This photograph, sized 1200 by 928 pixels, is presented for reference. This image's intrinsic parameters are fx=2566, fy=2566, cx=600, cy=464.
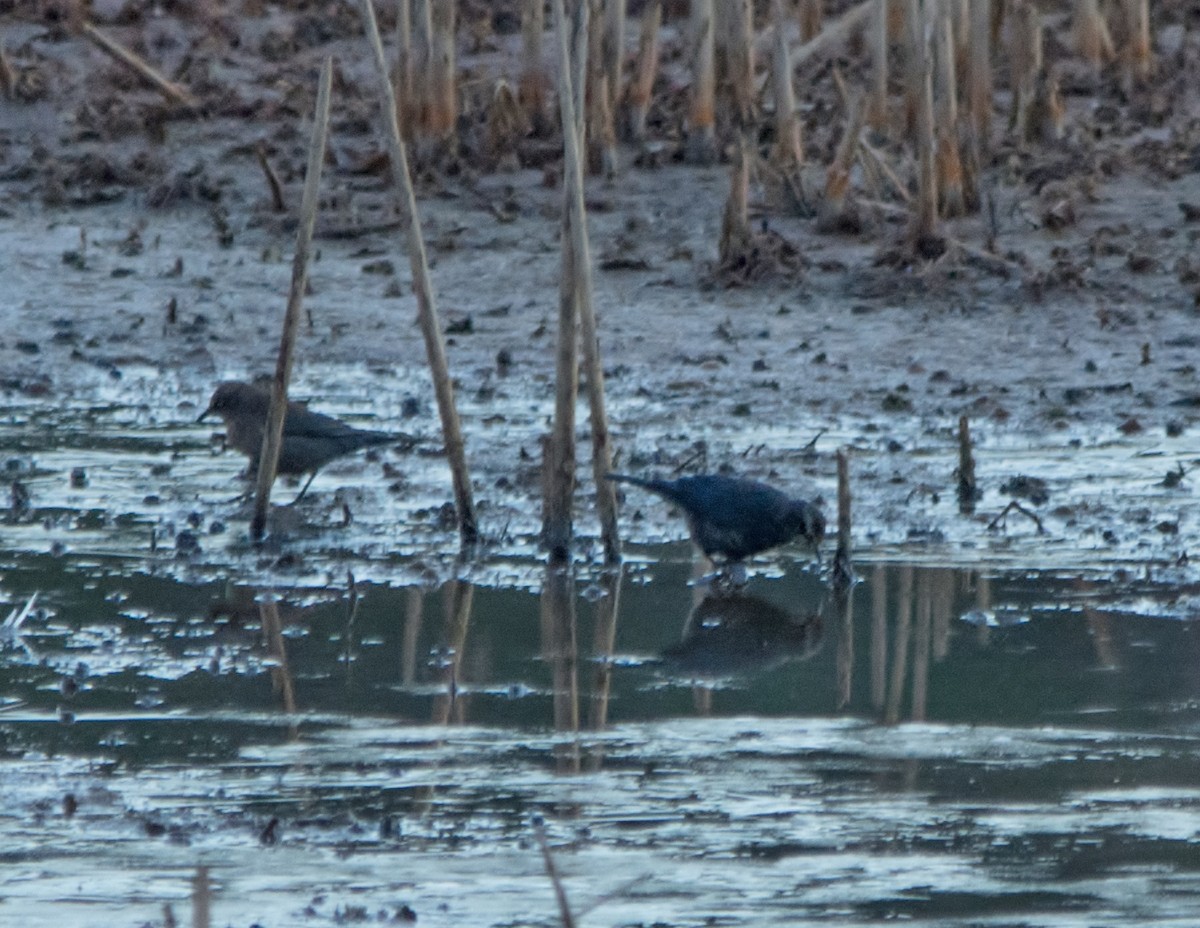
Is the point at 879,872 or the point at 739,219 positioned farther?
the point at 739,219

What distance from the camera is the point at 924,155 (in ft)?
34.8

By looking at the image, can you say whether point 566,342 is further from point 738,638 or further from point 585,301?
point 738,638

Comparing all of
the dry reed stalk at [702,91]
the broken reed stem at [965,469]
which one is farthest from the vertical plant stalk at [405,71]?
the broken reed stem at [965,469]

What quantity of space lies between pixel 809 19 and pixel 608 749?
1034 cm

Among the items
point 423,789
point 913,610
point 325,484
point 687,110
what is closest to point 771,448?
point 325,484

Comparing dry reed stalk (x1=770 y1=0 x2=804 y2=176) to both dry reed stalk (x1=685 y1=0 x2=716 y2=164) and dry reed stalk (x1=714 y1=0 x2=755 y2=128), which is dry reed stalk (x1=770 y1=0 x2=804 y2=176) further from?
dry reed stalk (x1=685 y1=0 x2=716 y2=164)

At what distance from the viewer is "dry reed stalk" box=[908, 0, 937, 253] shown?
10.6 meters

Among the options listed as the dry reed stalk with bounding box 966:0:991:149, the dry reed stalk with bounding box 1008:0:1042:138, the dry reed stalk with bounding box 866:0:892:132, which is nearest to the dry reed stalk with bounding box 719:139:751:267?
the dry reed stalk with bounding box 866:0:892:132

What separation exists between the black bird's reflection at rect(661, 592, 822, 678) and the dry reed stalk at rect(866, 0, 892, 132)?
5434 mm

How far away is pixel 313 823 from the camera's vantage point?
4.94 m

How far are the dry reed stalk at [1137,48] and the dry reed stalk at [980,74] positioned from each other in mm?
2047

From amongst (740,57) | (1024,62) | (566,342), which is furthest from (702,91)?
(566,342)

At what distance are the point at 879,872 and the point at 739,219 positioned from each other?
6.55 metres

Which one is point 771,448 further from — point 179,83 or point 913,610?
point 179,83
